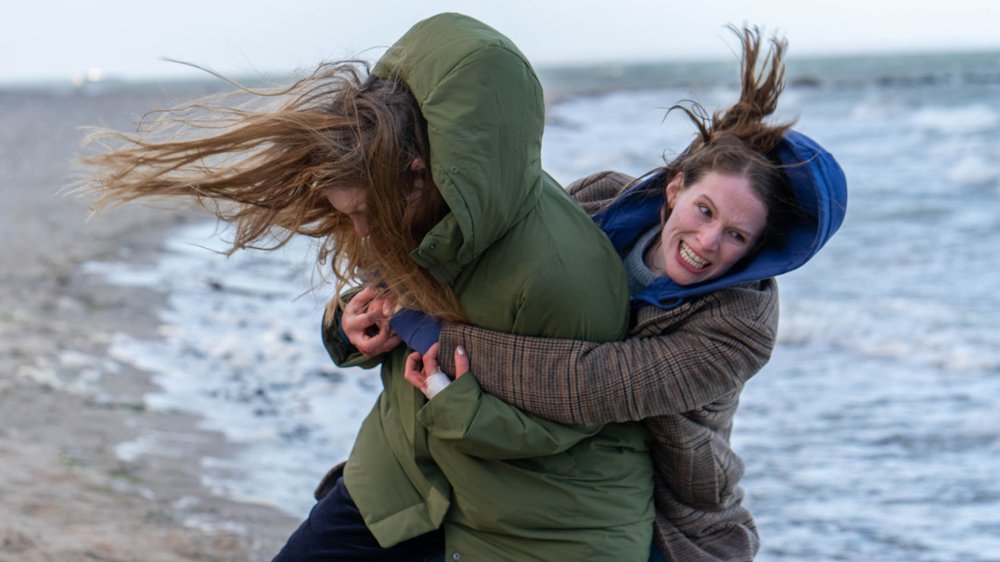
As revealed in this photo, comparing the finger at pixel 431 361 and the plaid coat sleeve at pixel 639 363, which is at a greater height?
the plaid coat sleeve at pixel 639 363

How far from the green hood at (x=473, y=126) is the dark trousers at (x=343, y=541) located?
0.70m

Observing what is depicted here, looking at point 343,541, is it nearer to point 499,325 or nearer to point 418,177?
point 499,325

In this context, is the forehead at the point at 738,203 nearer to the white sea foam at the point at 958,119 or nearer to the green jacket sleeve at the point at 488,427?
the green jacket sleeve at the point at 488,427

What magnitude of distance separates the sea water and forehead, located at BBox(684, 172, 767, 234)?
0.83ft

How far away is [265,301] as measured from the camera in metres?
9.37

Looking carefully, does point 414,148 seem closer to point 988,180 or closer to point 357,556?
point 357,556

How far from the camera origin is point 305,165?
235cm

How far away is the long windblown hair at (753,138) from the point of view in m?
2.46

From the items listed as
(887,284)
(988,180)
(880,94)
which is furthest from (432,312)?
(880,94)

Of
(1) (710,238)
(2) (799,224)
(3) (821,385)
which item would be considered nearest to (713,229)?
(1) (710,238)

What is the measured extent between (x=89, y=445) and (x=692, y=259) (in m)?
4.19

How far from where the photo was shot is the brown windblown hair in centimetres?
232

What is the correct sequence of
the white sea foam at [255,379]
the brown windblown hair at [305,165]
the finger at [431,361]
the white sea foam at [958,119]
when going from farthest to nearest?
the white sea foam at [958,119] → the white sea foam at [255,379] → the finger at [431,361] → the brown windblown hair at [305,165]

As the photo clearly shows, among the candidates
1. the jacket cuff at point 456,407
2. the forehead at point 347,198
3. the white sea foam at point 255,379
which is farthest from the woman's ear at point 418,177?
the white sea foam at point 255,379
